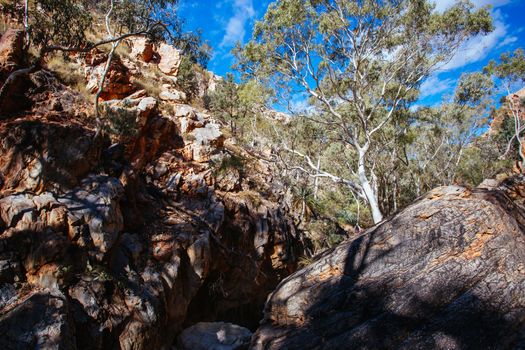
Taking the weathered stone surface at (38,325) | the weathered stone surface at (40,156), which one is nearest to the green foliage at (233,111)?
the weathered stone surface at (40,156)

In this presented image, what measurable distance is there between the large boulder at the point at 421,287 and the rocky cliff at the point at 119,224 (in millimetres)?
2837

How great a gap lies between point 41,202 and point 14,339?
249 cm

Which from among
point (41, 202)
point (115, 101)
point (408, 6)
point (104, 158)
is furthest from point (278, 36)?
point (41, 202)

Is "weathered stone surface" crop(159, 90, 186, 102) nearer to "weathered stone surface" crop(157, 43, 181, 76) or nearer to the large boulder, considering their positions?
"weathered stone surface" crop(157, 43, 181, 76)

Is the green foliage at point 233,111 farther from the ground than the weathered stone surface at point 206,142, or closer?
farther from the ground

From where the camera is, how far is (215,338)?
7059 mm

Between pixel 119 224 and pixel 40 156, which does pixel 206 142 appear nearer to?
pixel 119 224

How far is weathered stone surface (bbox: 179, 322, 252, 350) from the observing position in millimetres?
6709

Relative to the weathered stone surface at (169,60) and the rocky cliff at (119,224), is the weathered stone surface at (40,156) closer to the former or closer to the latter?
the rocky cliff at (119,224)

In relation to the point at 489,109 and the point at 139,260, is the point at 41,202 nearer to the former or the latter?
the point at 139,260

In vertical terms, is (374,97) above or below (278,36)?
below

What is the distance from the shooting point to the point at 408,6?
437 inches

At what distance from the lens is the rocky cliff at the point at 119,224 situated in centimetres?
539

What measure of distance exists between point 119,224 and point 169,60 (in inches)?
673
